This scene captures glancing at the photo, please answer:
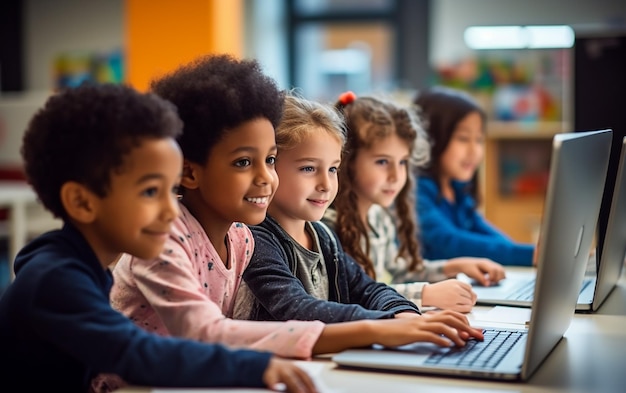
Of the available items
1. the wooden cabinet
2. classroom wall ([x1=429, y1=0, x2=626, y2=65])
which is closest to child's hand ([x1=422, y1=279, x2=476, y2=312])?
the wooden cabinet

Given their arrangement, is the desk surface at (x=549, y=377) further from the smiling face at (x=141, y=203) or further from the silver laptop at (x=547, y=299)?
the smiling face at (x=141, y=203)

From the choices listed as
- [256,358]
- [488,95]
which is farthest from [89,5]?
[256,358]

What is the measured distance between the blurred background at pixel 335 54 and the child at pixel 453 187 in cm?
147

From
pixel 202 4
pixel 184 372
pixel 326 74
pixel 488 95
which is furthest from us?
pixel 326 74

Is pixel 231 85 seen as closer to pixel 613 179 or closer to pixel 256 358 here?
pixel 256 358

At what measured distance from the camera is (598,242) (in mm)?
1523

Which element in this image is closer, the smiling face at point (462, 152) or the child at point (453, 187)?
the child at point (453, 187)

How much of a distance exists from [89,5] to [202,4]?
232cm

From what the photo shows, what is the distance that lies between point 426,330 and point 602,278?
54cm

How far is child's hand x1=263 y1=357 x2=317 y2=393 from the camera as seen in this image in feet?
2.93

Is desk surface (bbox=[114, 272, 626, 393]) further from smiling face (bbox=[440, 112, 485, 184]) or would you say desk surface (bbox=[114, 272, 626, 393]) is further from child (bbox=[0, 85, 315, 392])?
smiling face (bbox=[440, 112, 485, 184])

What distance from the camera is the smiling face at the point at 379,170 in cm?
173

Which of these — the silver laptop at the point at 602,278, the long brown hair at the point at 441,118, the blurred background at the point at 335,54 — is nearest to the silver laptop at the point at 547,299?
the silver laptop at the point at 602,278

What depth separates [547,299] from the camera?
1019mm
